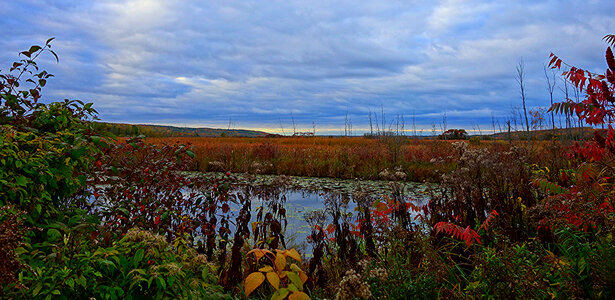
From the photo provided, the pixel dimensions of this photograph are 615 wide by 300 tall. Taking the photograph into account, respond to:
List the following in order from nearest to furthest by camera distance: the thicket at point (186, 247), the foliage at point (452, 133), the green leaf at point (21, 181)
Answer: the thicket at point (186, 247) < the green leaf at point (21, 181) < the foliage at point (452, 133)

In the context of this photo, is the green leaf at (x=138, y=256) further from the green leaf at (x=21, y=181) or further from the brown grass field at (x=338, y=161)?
the brown grass field at (x=338, y=161)

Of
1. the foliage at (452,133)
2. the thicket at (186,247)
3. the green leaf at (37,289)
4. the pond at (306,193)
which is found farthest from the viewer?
the foliage at (452,133)

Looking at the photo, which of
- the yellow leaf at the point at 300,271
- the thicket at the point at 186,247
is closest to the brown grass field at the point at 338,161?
the thicket at the point at 186,247

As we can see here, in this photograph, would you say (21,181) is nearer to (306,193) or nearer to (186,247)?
(186,247)

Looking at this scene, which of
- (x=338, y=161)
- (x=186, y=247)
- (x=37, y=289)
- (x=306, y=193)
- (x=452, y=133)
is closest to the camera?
(x=37, y=289)

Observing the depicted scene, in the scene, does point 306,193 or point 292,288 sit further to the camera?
point 306,193

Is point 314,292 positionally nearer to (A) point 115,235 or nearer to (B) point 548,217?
(A) point 115,235

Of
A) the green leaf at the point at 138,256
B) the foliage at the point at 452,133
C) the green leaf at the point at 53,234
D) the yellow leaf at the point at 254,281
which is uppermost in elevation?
the foliage at the point at 452,133

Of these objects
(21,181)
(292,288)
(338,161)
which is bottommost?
(292,288)

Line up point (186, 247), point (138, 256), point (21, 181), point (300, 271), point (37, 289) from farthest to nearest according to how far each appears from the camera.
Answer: point (186, 247), point (21, 181), point (300, 271), point (138, 256), point (37, 289)

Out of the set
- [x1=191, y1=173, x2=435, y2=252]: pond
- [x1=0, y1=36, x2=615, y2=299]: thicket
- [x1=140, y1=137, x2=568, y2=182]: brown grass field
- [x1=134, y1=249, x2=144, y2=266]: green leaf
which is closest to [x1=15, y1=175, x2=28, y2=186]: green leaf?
[x1=0, y1=36, x2=615, y2=299]: thicket

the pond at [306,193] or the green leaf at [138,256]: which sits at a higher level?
the green leaf at [138,256]

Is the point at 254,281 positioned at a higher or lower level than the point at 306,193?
higher

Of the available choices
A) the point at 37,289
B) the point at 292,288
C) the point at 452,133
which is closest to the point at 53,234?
the point at 37,289
